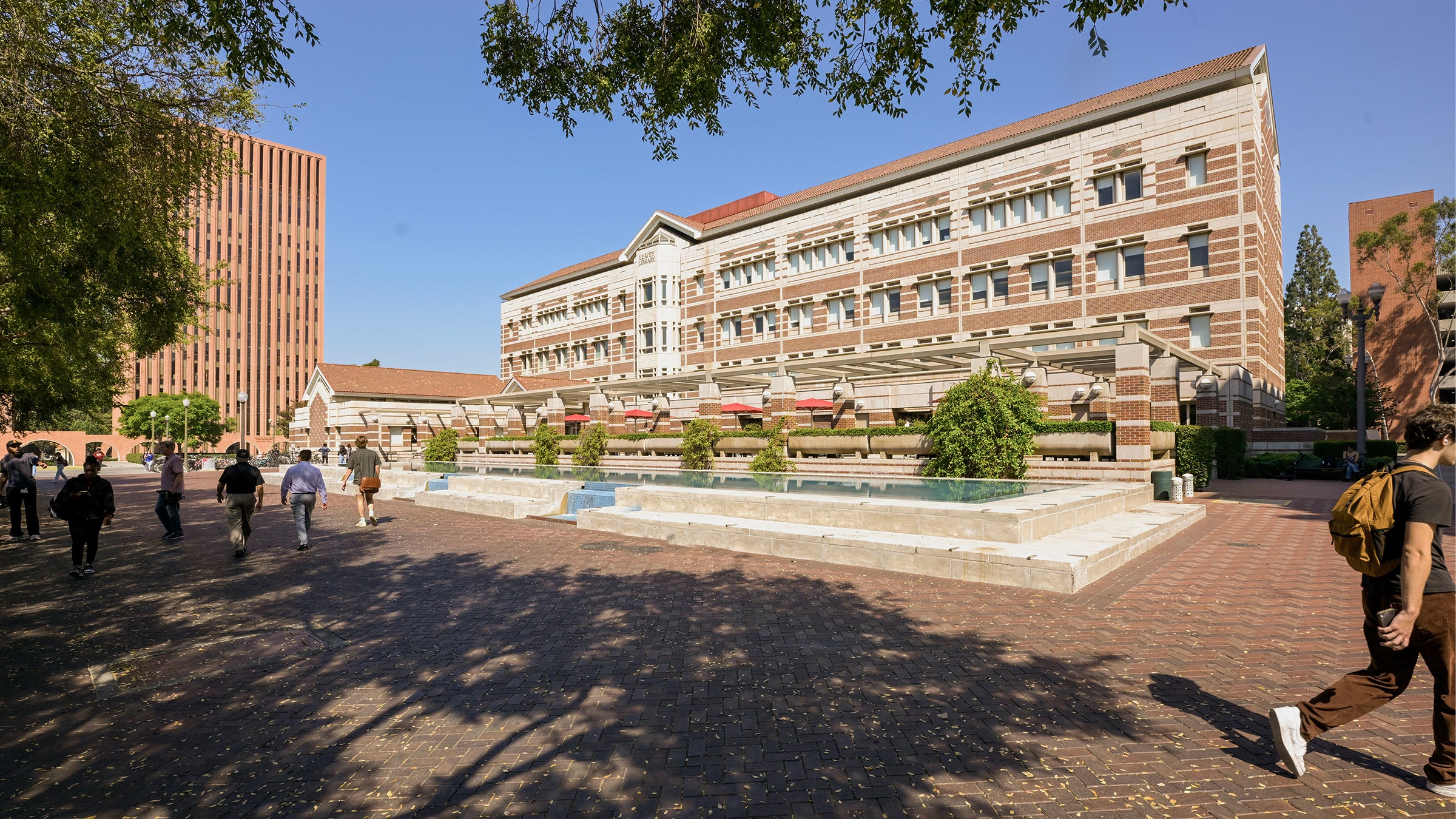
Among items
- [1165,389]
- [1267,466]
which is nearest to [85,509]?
[1165,389]

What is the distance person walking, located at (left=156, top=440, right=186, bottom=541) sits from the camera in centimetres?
1309

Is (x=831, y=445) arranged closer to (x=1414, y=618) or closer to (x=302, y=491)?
(x=302, y=491)

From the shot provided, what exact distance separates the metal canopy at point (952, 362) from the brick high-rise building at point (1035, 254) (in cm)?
68

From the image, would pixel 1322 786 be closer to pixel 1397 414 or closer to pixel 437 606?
pixel 437 606

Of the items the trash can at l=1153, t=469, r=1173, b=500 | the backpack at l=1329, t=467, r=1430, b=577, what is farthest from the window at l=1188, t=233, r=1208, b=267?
the backpack at l=1329, t=467, r=1430, b=577

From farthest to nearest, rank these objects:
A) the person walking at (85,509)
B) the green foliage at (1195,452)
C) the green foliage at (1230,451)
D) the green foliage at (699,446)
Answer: the green foliage at (699,446) < the green foliage at (1230,451) < the green foliage at (1195,452) < the person walking at (85,509)

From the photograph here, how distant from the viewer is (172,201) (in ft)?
34.7

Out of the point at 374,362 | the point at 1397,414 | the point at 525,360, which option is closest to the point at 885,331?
the point at 525,360

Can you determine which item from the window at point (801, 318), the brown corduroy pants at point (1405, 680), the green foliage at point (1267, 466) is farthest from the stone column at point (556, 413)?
the brown corduroy pants at point (1405, 680)

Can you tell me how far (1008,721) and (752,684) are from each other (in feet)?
6.28

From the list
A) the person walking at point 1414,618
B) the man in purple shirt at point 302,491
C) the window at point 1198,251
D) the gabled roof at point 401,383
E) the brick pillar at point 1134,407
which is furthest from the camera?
the gabled roof at point 401,383

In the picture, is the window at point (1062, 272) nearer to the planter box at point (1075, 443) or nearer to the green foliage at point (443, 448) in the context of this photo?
the planter box at point (1075, 443)

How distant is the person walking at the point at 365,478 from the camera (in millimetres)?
15055

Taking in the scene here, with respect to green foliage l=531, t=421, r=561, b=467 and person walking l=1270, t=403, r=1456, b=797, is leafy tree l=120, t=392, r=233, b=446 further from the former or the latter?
person walking l=1270, t=403, r=1456, b=797
